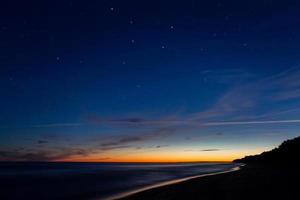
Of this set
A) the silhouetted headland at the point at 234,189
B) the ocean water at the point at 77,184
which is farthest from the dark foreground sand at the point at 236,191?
the ocean water at the point at 77,184

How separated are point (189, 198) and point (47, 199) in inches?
585

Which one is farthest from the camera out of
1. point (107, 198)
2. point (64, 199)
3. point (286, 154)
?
point (286, 154)

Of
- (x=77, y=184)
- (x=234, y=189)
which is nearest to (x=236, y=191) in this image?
(x=234, y=189)

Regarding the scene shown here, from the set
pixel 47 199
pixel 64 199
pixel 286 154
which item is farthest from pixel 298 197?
pixel 286 154

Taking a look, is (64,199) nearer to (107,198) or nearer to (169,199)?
(107,198)

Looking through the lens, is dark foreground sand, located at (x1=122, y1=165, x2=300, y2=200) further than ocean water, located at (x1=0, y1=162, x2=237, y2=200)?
No

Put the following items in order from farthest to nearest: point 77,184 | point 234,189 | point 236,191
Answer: point 77,184 → point 234,189 → point 236,191

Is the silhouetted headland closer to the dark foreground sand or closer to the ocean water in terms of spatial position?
the dark foreground sand

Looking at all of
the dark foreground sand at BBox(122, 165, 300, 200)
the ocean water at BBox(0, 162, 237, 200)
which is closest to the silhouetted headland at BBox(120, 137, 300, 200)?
the dark foreground sand at BBox(122, 165, 300, 200)

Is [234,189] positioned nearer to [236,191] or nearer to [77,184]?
[236,191]

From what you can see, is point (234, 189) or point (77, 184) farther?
point (77, 184)

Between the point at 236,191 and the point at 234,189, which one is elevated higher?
the point at 234,189

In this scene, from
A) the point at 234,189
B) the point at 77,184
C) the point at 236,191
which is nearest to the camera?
the point at 236,191

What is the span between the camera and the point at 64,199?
24.8 meters
